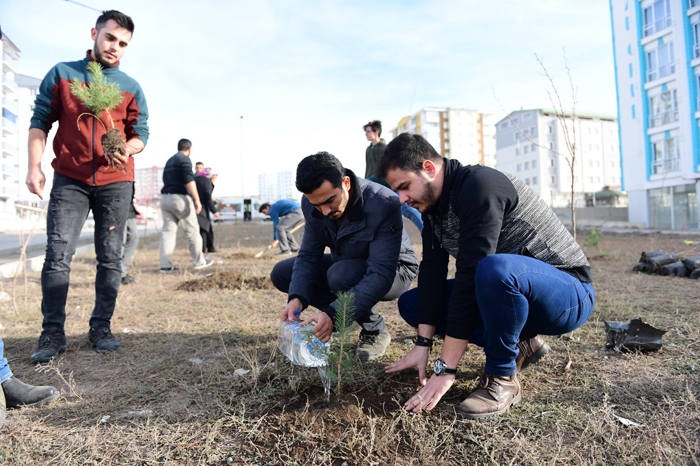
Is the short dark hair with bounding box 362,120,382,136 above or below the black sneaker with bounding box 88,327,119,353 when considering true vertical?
above

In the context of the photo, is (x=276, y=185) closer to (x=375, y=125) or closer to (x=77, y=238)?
(x=375, y=125)

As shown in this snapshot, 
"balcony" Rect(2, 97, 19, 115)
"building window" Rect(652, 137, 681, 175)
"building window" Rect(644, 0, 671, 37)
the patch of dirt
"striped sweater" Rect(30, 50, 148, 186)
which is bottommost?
the patch of dirt

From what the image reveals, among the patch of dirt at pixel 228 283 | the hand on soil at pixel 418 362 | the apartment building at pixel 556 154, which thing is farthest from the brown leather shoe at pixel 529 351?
the apartment building at pixel 556 154

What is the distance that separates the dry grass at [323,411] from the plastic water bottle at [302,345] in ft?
0.30

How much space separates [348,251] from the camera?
2658mm

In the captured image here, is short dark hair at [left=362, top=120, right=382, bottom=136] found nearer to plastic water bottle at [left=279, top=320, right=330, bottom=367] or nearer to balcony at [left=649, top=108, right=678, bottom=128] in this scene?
plastic water bottle at [left=279, top=320, right=330, bottom=367]

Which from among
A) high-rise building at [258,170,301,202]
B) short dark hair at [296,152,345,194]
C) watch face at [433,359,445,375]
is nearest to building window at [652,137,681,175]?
short dark hair at [296,152,345,194]

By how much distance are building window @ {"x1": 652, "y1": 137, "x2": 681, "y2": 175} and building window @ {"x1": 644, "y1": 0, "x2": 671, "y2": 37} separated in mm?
5275

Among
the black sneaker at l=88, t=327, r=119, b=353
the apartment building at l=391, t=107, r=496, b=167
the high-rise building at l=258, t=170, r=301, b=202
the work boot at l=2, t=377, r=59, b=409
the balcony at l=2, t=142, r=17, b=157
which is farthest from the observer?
the high-rise building at l=258, t=170, r=301, b=202

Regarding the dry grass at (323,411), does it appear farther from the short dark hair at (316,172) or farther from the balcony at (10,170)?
the balcony at (10,170)

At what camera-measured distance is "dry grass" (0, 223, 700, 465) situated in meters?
1.66

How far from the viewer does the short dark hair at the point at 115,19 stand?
9.18ft

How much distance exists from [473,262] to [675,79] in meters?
24.7

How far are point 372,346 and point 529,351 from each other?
847 mm
